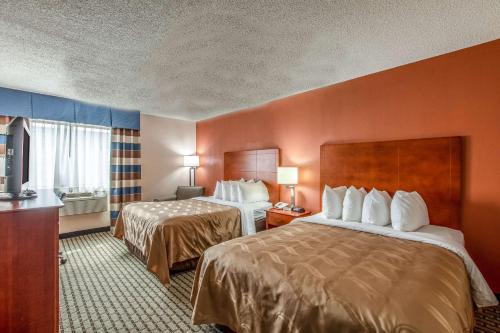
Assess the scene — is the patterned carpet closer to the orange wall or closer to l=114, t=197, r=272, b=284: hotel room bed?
l=114, t=197, r=272, b=284: hotel room bed

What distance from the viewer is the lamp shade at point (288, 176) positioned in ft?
12.0

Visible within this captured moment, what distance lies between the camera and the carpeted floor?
2023 mm

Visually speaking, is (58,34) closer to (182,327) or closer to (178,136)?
(182,327)

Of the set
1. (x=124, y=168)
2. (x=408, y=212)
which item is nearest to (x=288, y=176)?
(x=408, y=212)

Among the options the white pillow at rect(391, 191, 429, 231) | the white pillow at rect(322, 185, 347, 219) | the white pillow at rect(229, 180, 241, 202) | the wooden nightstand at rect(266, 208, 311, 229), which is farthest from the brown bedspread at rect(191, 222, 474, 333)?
the white pillow at rect(229, 180, 241, 202)

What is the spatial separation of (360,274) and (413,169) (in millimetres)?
1832

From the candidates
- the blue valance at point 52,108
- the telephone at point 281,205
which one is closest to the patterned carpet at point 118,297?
the telephone at point 281,205

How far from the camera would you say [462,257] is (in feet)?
6.07

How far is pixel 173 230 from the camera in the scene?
9.51 feet

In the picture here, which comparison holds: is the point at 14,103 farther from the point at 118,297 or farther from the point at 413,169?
the point at 413,169

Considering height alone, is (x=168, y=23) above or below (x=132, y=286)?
above

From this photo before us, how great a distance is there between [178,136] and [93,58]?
3.31m

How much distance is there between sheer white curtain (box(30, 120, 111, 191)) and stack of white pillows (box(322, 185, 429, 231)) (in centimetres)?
439

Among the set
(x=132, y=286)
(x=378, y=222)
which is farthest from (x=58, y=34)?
(x=378, y=222)
